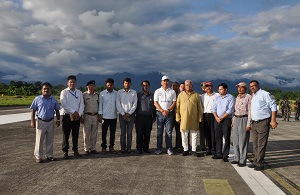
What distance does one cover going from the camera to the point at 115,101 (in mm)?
8094

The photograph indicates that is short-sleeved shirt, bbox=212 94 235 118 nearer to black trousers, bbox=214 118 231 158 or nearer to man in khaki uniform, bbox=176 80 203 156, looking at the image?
black trousers, bbox=214 118 231 158

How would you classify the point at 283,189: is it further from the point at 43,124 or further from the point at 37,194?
the point at 43,124

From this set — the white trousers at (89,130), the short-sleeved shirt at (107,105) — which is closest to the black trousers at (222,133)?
the short-sleeved shirt at (107,105)

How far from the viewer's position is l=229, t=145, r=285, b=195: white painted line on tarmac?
16.2ft

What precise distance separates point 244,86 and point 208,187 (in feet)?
9.87

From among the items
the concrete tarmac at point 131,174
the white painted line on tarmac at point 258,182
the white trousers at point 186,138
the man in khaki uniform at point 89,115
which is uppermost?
the man in khaki uniform at point 89,115

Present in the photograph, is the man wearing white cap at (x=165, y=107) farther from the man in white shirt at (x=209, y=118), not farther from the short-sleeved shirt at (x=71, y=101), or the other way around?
the short-sleeved shirt at (x=71, y=101)

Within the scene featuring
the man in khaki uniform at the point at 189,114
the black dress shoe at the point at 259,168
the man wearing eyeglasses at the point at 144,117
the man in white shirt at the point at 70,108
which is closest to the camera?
the black dress shoe at the point at 259,168

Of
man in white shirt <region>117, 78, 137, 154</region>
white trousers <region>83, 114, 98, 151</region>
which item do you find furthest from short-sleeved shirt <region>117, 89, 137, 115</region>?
white trousers <region>83, 114, 98, 151</region>

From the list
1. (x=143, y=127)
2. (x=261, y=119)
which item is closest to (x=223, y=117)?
(x=261, y=119)

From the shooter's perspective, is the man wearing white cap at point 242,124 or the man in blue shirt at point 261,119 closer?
the man in blue shirt at point 261,119

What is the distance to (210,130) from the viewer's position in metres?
8.16

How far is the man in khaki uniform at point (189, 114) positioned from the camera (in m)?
7.76

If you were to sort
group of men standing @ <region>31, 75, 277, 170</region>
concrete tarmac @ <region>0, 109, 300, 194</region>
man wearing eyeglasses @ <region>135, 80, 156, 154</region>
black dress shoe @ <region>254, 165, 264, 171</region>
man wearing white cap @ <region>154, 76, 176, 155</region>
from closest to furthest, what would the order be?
concrete tarmac @ <region>0, 109, 300, 194</region> < black dress shoe @ <region>254, 165, 264, 171</region> < group of men standing @ <region>31, 75, 277, 170</region> < man wearing white cap @ <region>154, 76, 176, 155</region> < man wearing eyeglasses @ <region>135, 80, 156, 154</region>
